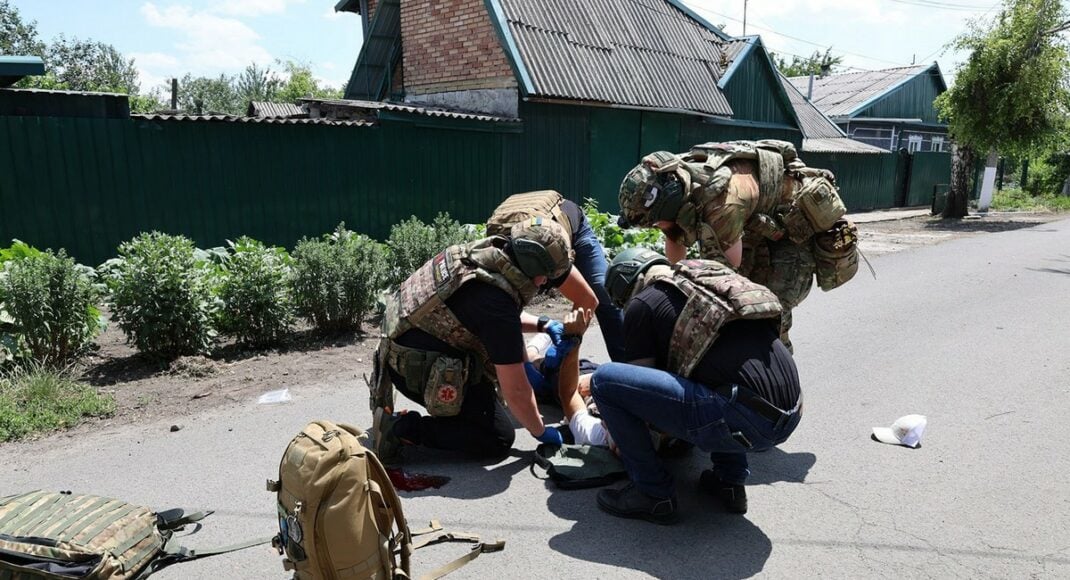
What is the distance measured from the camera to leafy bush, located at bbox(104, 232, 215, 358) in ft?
16.3

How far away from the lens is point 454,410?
11.3ft

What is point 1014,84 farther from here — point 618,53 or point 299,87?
point 299,87

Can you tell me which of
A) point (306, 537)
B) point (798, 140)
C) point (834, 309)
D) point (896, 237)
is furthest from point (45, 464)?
point (798, 140)

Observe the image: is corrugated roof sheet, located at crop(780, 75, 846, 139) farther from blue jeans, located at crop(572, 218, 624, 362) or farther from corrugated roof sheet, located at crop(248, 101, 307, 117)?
blue jeans, located at crop(572, 218, 624, 362)

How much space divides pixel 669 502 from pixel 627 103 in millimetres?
10497

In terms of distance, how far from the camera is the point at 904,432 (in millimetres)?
3879

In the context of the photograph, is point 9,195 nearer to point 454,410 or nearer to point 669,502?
point 454,410

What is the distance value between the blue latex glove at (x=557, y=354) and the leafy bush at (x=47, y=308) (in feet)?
10.6

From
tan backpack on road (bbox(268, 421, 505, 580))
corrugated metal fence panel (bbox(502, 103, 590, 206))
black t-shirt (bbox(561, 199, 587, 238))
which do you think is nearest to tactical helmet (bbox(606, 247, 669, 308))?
tan backpack on road (bbox(268, 421, 505, 580))

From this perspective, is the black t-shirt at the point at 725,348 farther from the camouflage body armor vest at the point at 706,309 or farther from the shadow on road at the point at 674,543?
the shadow on road at the point at 674,543

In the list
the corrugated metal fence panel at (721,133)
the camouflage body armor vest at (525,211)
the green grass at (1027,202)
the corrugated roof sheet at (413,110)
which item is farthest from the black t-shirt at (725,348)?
the green grass at (1027,202)

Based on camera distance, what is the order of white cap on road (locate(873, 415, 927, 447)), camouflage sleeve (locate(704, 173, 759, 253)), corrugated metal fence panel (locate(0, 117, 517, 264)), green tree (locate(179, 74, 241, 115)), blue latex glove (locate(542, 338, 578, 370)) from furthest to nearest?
1. green tree (locate(179, 74, 241, 115))
2. corrugated metal fence panel (locate(0, 117, 517, 264))
3. blue latex glove (locate(542, 338, 578, 370))
4. white cap on road (locate(873, 415, 927, 447))
5. camouflage sleeve (locate(704, 173, 759, 253))

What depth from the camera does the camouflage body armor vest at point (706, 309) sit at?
8.77ft

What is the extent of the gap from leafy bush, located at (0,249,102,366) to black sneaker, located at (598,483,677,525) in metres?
3.90
